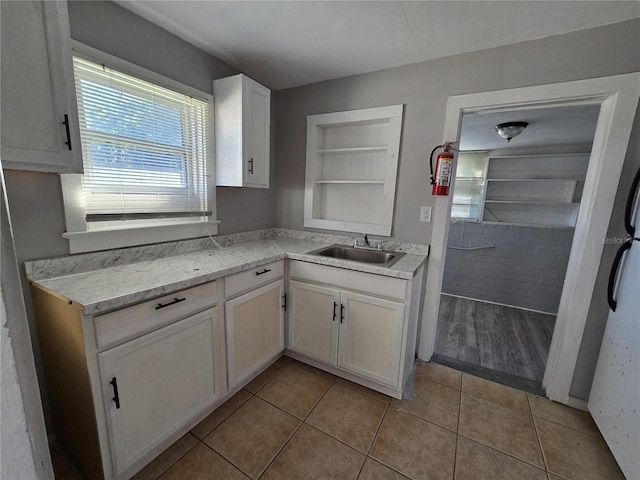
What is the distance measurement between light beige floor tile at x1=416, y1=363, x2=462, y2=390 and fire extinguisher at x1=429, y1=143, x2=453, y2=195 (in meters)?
1.37

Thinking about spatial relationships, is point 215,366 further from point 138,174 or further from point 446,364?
point 446,364

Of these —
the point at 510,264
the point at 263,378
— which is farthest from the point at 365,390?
the point at 510,264

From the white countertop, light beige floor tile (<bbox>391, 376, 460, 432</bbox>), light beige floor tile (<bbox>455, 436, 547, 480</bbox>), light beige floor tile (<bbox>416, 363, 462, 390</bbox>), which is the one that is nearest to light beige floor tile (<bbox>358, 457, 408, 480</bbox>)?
light beige floor tile (<bbox>455, 436, 547, 480</bbox>)

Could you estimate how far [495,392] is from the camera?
1900mm

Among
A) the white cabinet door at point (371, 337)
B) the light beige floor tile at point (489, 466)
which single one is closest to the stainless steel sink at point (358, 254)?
the white cabinet door at point (371, 337)

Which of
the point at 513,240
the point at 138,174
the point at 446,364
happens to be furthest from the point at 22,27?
the point at 513,240

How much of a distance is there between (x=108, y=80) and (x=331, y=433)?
2.32 metres

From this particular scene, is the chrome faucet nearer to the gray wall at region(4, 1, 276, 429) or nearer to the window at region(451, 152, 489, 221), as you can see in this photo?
the gray wall at region(4, 1, 276, 429)

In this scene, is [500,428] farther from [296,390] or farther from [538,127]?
[538,127]

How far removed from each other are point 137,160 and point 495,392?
2.83 m

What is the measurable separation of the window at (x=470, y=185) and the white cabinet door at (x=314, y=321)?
315cm

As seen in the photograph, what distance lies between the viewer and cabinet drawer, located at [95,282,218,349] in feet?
3.59

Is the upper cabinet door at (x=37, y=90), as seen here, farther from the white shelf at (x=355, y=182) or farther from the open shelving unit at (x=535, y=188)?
the open shelving unit at (x=535, y=188)

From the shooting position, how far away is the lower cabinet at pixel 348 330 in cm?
176
